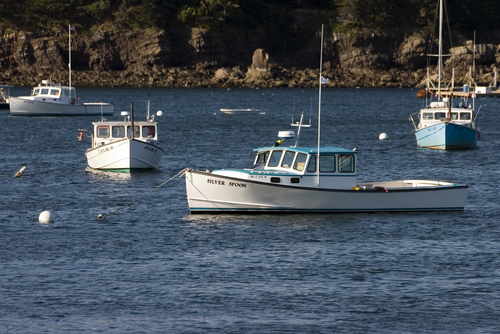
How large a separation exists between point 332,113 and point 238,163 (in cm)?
5760

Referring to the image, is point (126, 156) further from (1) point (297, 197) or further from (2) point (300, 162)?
(1) point (297, 197)

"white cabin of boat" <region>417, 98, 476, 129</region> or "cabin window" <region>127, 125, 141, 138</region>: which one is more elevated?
"white cabin of boat" <region>417, 98, 476, 129</region>

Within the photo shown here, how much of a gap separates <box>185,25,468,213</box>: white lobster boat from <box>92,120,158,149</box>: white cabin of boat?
1464 centimetres

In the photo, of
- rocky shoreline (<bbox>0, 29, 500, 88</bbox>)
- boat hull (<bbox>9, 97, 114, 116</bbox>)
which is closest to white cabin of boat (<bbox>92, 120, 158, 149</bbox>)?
boat hull (<bbox>9, 97, 114, 116</bbox>)

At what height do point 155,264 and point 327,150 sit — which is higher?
point 327,150

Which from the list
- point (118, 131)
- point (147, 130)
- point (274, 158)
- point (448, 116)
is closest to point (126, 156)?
point (118, 131)

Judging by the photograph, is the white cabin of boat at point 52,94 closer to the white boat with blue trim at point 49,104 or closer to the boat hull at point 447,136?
the white boat with blue trim at point 49,104

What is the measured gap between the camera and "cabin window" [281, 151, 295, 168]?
35.3m

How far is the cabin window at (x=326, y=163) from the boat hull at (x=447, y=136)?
92.6ft

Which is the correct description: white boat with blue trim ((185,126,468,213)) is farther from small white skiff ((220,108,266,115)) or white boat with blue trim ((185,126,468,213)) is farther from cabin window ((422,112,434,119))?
small white skiff ((220,108,266,115))

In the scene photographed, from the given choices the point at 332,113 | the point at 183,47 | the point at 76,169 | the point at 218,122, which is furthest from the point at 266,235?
the point at 183,47

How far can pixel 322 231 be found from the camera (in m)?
33.3

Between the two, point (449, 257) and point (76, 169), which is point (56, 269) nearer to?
point (449, 257)

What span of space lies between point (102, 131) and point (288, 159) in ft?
56.8
